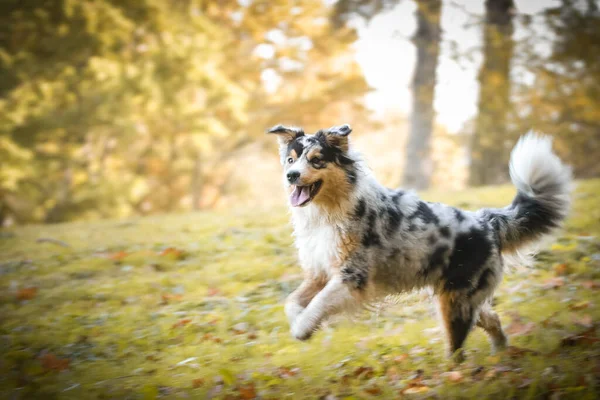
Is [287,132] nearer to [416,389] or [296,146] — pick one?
[296,146]

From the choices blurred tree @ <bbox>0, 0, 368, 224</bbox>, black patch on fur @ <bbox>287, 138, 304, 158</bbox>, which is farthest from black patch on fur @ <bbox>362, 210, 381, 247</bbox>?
blurred tree @ <bbox>0, 0, 368, 224</bbox>

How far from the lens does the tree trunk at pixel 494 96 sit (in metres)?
13.0

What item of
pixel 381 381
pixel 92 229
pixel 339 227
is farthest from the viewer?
pixel 92 229

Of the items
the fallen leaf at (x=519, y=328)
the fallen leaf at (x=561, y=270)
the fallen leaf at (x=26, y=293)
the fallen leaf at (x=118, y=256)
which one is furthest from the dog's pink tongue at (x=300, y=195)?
the fallen leaf at (x=118, y=256)

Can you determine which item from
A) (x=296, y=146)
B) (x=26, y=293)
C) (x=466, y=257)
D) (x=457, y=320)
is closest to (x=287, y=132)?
(x=296, y=146)

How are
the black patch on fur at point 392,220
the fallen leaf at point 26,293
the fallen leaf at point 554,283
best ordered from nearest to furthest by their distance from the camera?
1. the black patch on fur at point 392,220
2. the fallen leaf at point 554,283
3. the fallen leaf at point 26,293

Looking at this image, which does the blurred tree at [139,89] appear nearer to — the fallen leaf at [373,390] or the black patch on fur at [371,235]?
the black patch on fur at [371,235]

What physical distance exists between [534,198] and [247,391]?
3085mm

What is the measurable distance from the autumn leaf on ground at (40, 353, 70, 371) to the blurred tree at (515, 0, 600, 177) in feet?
38.8

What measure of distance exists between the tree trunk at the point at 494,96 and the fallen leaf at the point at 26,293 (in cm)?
1102

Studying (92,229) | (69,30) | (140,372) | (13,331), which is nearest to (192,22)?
(69,30)

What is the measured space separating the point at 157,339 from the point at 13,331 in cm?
172

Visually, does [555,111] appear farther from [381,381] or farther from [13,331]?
[13,331]

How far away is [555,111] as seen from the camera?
15422mm
